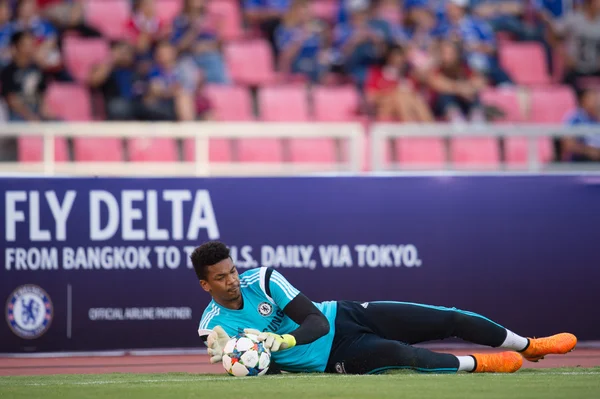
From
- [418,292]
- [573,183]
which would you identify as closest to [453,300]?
[418,292]

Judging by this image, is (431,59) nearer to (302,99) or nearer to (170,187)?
(302,99)

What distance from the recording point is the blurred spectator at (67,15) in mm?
15180

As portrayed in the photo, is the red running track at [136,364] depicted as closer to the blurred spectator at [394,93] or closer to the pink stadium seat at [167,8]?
the blurred spectator at [394,93]

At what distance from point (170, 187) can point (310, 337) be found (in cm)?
403

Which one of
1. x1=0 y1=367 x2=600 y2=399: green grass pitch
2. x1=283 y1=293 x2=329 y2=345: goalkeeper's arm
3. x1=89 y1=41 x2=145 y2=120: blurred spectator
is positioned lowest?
x1=0 y1=367 x2=600 y2=399: green grass pitch

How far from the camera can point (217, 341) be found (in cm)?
762

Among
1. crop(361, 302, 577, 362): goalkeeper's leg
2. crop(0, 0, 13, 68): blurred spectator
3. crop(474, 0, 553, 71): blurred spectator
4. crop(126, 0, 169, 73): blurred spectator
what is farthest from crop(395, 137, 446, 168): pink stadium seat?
crop(474, 0, 553, 71): blurred spectator

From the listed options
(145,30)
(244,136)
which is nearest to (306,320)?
(244,136)

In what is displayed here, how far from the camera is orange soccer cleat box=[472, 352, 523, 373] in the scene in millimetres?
8062

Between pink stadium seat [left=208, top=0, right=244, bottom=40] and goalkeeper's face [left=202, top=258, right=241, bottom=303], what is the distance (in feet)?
29.7

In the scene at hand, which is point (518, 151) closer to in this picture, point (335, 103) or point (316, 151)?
point (316, 151)

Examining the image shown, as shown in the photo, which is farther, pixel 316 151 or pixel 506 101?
pixel 506 101

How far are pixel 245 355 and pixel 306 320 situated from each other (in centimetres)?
49

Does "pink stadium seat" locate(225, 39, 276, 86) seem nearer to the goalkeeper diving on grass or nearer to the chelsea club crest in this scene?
the chelsea club crest
